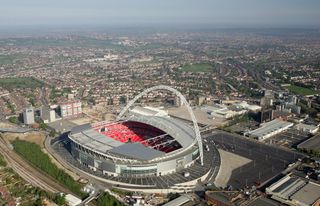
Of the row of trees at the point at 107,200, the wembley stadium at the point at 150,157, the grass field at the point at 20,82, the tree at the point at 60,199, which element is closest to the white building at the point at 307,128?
the wembley stadium at the point at 150,157

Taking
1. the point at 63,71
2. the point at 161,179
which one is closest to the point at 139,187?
the point at 161,179

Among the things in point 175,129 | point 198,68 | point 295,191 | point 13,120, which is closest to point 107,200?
point 175,129

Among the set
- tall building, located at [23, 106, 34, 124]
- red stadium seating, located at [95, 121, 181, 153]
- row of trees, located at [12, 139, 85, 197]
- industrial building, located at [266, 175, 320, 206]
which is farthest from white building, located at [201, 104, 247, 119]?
row of trees, located at [12, 139, 85, 197]

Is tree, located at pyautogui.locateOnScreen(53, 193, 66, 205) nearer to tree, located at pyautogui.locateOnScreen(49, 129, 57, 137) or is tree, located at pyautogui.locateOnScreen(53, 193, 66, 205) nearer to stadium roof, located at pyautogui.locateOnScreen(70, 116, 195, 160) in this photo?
stadium roof, located at pyautogui.locateOnScreen(70, 116, 195, 160)

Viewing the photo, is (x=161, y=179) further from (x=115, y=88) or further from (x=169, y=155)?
(x=115, y=88)

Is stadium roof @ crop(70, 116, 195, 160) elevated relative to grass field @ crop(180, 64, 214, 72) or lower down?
elevated

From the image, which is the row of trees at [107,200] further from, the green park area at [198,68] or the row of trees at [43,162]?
the green park area at [198,68]
